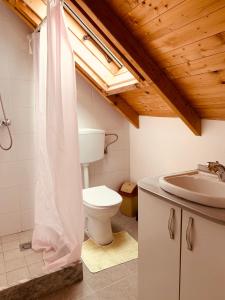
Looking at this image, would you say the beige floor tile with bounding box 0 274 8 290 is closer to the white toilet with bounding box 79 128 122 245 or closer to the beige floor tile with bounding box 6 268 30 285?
the beige floor tile with bounding box 6 268 30 285

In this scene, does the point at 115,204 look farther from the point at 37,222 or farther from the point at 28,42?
the point at 28,42

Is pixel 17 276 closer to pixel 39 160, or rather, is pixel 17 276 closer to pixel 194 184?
pixel 39 160

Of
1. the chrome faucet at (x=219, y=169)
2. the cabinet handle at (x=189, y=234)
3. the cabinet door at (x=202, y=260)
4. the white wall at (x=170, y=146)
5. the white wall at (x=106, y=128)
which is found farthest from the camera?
the white wall at (x=106, y=128)

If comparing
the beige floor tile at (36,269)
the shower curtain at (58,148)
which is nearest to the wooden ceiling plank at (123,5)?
the shower curtain at (58,148)

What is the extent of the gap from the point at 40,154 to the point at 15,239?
38.5 inches

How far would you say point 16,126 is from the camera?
7.73ft

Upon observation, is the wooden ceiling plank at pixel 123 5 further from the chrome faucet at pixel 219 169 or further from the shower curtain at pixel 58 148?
the chrome faucet at pixel 219 169

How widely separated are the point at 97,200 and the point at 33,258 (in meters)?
0.72

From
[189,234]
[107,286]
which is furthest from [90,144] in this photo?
[189,234]

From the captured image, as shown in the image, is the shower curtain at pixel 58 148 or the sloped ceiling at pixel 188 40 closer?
the sloped ceiling at pixel 188 40

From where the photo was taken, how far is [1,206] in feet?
7.83

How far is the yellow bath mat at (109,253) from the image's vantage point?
2.05m

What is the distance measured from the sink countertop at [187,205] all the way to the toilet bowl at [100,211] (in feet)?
2.41

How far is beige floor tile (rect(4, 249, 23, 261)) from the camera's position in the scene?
209 centimetres
